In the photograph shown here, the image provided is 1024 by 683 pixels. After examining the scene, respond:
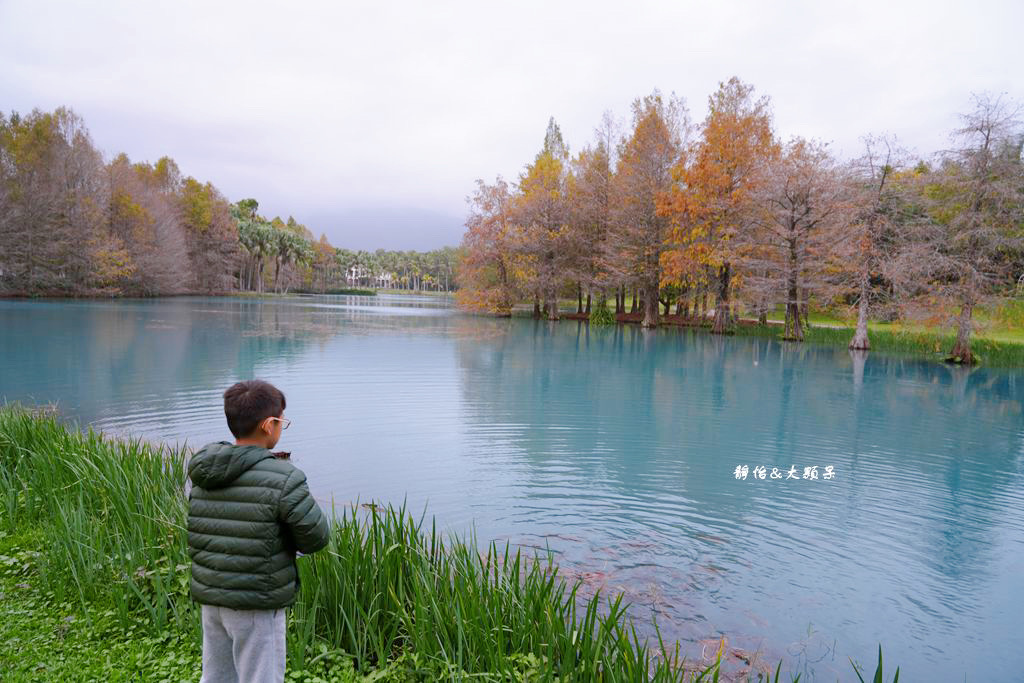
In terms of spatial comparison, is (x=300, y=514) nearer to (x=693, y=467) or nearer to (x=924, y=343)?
(x=693, y=467)

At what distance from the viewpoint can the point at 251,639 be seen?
7.39 ft

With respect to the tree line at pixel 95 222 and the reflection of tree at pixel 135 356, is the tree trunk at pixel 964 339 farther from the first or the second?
the tree line at pixel 95 222

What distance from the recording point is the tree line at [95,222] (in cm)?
4138

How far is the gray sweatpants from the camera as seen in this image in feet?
7.36

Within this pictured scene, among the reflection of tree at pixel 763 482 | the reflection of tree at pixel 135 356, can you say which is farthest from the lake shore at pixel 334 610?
the reflection of tree at pixel 135 356

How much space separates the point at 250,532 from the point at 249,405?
448mm

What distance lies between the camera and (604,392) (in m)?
13.2

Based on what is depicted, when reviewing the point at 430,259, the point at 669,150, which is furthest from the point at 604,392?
the point at 430,259

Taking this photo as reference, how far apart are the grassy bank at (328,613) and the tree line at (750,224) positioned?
836 inches

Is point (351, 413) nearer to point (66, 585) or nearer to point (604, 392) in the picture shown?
point (604, 392)

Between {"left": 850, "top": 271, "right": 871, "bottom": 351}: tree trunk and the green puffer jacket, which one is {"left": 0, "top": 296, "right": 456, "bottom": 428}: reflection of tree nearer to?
the green puffer jacket

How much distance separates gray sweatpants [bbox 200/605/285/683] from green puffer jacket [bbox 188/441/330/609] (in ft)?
0.21

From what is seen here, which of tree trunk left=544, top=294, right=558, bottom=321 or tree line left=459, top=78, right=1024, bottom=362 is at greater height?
tree line left=459, top=78, right=1024, bottom=362

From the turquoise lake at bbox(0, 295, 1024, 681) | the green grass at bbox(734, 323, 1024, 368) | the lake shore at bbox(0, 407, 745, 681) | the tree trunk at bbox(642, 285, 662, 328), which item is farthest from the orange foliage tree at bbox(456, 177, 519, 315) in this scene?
the lake shore at bbox(0, 407, 745, 681)
